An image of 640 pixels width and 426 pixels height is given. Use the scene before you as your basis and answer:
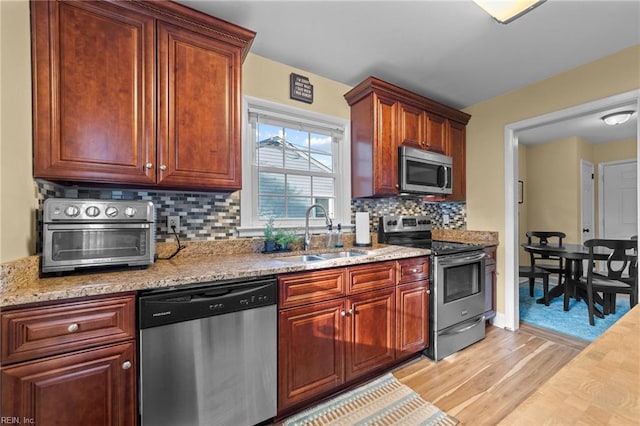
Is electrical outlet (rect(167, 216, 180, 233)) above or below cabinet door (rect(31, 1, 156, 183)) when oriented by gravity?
below

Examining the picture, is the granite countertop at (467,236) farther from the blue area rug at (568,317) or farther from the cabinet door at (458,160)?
the blue area rug at (568,317)

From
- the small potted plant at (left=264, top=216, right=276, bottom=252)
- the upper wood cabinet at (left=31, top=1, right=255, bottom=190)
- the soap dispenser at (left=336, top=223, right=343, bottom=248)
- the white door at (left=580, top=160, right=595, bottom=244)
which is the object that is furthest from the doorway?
the white door at (left=580, top=160, right=595, bottom=244)

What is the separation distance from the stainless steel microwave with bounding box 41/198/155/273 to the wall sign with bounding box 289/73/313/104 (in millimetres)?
1545

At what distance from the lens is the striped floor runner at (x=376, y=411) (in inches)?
62.2

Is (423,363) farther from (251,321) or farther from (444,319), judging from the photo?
(251,321)

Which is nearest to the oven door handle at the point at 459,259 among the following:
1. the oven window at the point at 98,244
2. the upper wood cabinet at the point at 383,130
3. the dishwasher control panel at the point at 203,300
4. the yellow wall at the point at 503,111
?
the yellow wall at the point at 503,111

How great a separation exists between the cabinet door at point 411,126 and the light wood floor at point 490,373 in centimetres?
199

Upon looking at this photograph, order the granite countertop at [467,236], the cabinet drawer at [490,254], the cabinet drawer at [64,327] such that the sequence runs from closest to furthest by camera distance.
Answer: the cabinet drawer at [64,327] → the cabinet drawer at [490,254] → the granite countertop at [467,236]

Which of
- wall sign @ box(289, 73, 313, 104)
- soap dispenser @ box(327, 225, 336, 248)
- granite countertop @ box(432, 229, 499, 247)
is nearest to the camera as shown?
wall sign @ box(289, 73, 313, 104)

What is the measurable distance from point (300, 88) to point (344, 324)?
1.99 meters

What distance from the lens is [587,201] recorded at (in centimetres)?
476

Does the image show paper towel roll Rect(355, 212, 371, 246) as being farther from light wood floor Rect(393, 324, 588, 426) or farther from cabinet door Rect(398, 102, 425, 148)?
light wood floor Rect(393, 324, 588, 426)

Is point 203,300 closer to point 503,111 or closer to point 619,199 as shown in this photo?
point 503,111

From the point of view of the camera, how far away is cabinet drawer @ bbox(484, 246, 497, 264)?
2.80 metres
